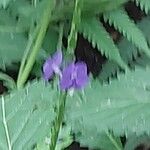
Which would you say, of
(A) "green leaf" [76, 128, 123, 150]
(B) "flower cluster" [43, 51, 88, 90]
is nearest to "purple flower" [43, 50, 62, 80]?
(B) "flower cluster" [43, 51, 88, 90]

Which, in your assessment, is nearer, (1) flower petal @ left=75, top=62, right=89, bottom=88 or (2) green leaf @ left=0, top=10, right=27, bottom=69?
(1) flower petal @ left=75, top=62, right=89, bottom=88

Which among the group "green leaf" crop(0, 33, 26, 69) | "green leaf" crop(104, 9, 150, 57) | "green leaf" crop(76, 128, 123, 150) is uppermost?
"green leaf" crop(104, 9, 150, 57)

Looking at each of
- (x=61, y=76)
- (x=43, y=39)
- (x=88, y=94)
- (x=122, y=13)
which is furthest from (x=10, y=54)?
(x=61, y=76)

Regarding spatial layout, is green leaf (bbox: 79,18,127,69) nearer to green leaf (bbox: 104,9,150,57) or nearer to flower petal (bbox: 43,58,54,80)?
green leaf (bbox: 104,9,150,57)

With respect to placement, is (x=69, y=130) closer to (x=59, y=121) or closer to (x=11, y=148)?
(x=11, y=148)

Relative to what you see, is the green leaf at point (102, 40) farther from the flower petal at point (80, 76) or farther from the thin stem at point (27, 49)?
the flower petal at point (80, 76)

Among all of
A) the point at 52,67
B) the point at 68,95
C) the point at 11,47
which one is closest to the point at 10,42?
the point at 11,47

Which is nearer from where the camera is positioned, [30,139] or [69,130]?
[30,139]
